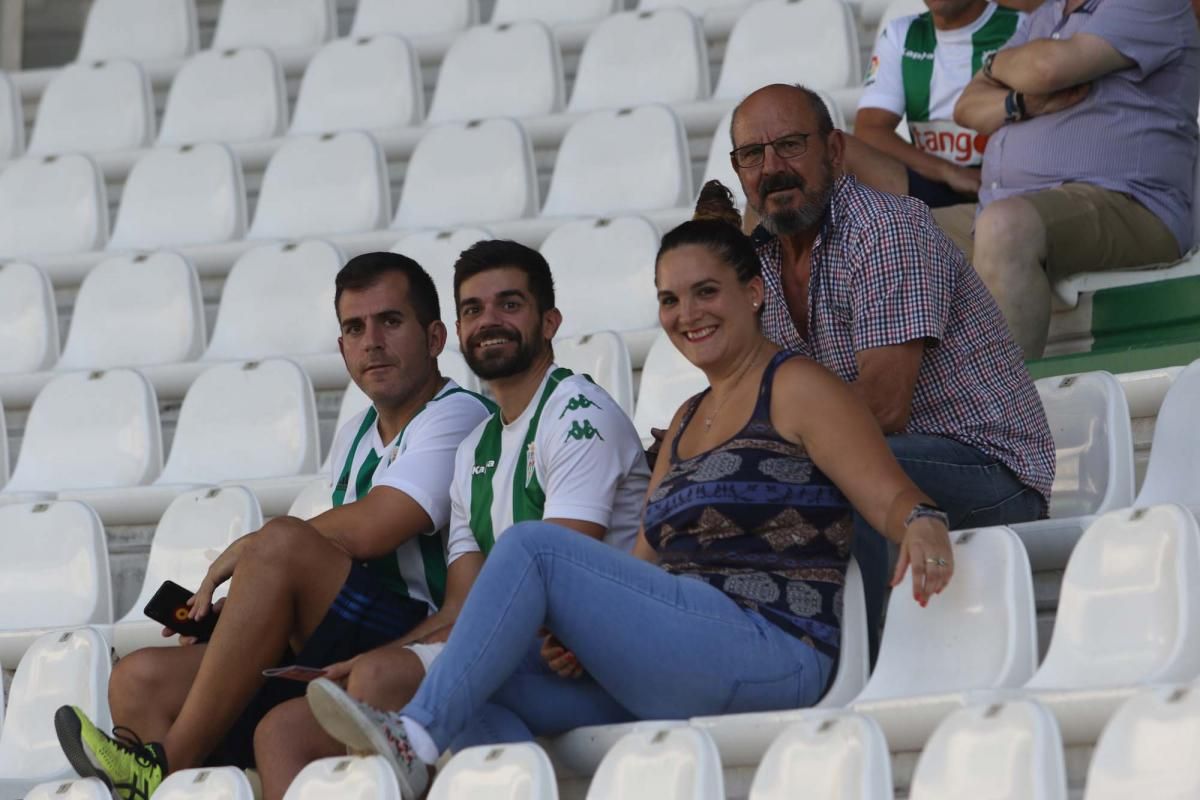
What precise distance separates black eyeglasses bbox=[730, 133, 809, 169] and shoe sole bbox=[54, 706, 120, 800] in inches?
47.9

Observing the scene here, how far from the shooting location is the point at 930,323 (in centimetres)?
287

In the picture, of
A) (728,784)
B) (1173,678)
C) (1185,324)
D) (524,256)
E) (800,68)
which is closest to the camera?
(1173,678)

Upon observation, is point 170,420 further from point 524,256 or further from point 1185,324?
point 1185,324

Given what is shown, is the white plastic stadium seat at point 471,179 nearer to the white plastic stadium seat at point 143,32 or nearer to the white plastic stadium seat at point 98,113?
the white plastic stadium seat at point 98,113

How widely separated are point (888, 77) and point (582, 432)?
1.49 metres

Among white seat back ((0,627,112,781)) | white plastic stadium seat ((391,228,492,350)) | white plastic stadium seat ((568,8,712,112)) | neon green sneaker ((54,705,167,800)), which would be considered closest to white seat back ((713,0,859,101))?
white plastic stadium seat ((568,8,712,112))

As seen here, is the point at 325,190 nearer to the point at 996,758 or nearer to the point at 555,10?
the point at 555,10

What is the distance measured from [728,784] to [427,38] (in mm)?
3748

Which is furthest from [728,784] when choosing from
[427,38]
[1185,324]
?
[427,38]

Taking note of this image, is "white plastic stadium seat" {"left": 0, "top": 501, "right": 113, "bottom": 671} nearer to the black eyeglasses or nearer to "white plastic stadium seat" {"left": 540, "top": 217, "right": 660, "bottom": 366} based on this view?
"white plastic stadium seat" {"left": 540, "top": 217, "right": 660, "bottom": 366}

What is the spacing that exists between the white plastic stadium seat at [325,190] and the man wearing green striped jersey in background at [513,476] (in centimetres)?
188

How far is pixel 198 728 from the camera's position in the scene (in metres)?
2.84

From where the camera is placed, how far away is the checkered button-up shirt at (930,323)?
289cm

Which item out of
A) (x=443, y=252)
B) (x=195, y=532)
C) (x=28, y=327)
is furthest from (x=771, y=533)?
(x=28, y=327)
